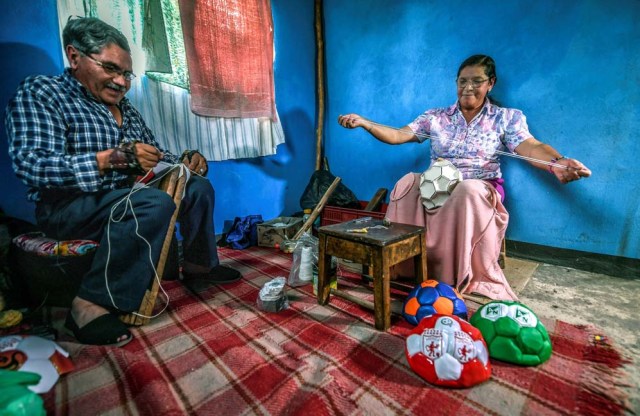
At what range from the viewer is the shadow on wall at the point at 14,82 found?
1681 mm

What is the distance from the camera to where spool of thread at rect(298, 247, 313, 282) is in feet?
6.26

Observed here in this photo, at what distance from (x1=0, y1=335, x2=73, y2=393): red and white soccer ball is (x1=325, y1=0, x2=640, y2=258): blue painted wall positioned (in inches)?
111

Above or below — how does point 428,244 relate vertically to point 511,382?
Answer: above

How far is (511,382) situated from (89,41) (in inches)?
92.8

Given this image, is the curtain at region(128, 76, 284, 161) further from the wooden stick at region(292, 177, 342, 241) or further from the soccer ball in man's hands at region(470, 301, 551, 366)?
the soccer ball in man's hands at region(470, 301, 551, 366)

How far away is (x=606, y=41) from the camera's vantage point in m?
1.95

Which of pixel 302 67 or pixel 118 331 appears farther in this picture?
pixel 302 67

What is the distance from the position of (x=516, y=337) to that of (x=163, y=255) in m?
1.62

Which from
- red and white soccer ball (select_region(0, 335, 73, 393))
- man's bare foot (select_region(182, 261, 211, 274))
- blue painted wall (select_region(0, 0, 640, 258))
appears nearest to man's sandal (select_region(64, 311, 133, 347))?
red and white soccer ball (select_region(0, 335, 73, 393))

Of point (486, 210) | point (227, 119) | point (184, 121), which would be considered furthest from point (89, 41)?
point (486, 210)

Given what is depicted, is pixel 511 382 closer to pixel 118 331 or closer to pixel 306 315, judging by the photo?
pixel 306 315

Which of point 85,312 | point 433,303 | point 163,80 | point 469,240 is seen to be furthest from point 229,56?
point 433,303

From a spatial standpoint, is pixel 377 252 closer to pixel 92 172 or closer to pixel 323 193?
pixel 92 172

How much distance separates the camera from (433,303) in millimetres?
1332
